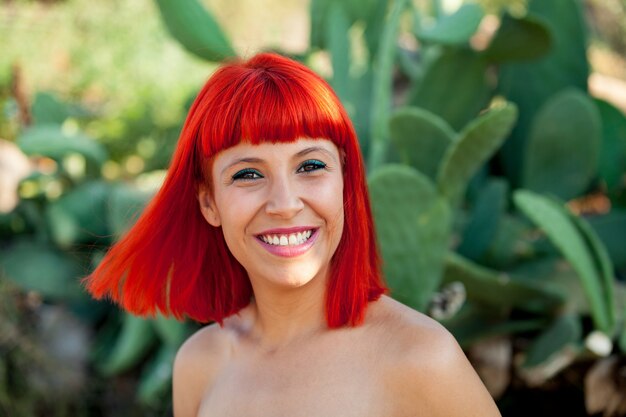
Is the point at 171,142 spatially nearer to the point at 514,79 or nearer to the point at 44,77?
the point at 514,79

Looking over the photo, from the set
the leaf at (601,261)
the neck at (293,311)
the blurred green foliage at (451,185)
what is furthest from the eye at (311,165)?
the leaf at (601,261)

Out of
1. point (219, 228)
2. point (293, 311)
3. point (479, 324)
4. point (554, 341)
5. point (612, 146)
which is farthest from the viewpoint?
point (612, 146)

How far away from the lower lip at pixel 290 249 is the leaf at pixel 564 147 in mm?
1492

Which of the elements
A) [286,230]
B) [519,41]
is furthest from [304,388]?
[519,41]

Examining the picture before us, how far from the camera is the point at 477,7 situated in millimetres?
2619

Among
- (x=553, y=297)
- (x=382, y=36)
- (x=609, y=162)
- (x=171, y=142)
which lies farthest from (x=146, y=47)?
(x=553, y=297)

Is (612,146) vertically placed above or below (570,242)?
below

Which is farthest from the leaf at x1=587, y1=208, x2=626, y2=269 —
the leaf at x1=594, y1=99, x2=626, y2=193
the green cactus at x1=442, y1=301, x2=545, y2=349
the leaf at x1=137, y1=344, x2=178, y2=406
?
the leaf at x1=137, y1=344, x2=178, y2=406

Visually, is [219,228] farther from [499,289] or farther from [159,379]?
[159,379]

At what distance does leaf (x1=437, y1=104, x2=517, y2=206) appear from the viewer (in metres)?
1.99

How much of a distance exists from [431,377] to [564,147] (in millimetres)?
1565

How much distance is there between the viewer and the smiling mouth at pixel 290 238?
1.31 meters

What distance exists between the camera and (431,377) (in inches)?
49.5

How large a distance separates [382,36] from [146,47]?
324 cm
